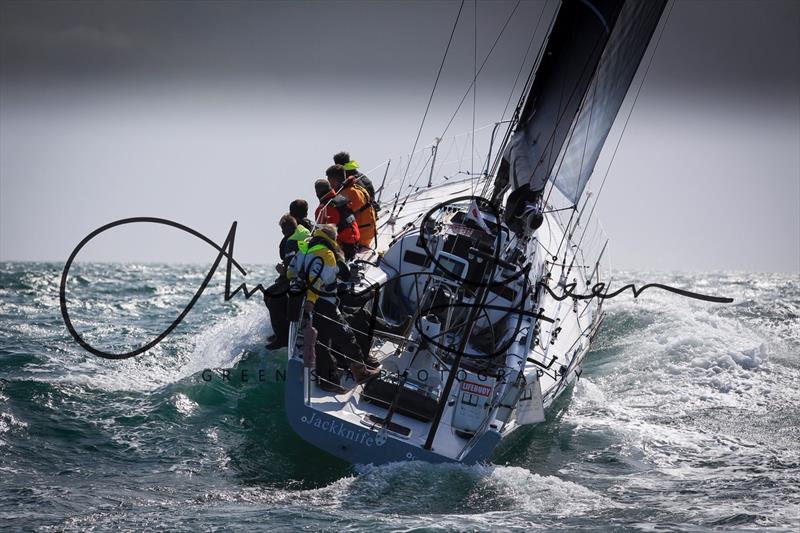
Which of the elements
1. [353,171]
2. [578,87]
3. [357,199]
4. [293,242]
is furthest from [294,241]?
[578,87]

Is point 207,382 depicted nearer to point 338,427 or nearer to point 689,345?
point 338,427

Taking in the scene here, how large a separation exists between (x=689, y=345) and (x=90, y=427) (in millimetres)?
7442

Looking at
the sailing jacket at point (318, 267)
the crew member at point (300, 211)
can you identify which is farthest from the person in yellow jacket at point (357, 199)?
the sailing jacket at point (318, 267)

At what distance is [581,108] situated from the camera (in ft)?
30.0

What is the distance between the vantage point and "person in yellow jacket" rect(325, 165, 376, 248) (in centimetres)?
956

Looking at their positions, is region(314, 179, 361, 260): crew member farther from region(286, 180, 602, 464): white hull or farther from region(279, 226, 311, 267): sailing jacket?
region(279, 226, 311, 267): sailing jacket

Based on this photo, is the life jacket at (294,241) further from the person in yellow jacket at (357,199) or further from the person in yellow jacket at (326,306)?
the person in yellow jacket at (357,199)

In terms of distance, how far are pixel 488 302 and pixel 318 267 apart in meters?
2.04

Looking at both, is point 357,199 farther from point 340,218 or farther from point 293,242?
point 293,242

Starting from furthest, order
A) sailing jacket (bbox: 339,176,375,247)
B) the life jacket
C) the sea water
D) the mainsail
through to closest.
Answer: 1. sailing jacket (bbox: 339,176,375,247)
2. the mainsail
3. the life jacket
4. the sea water

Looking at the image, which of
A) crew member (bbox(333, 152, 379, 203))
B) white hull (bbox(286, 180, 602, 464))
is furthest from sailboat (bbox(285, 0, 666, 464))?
crew member (bbox(333, 152, 379, 203))

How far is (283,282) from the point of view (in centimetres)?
847

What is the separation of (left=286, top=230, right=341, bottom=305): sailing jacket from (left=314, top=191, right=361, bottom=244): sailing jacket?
1476mm

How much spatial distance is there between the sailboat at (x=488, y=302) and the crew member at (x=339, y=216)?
Result: 273mm
